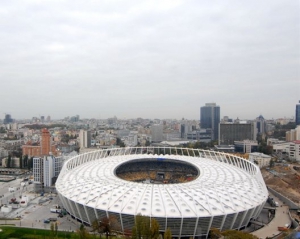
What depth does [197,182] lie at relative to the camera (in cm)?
3494

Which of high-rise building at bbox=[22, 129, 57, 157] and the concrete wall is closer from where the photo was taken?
the concrete wall

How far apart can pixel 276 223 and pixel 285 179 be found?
88.0ft

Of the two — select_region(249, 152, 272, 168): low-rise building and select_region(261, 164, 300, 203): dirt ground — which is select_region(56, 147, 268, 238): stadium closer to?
select_region(261, 164, 300, 203): dirt ground

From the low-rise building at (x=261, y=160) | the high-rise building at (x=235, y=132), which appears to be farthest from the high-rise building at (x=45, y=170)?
the high-rise building at (x=235, y=132)

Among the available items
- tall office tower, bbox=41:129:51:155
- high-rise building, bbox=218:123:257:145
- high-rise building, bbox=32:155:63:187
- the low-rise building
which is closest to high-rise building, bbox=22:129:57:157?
tall office tower, bbox=41:129:51:155

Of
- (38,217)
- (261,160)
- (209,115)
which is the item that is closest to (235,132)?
(261,160)

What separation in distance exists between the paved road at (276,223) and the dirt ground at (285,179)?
4819 mm

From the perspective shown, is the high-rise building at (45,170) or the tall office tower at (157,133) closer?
the high-rise building at (45,170)

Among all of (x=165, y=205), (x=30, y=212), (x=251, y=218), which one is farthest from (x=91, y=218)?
(x=251, y=218)

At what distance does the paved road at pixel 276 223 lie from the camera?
30031mm

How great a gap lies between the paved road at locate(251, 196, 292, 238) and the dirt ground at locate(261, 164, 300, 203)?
4.82 metres

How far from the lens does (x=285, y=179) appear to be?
187 feet

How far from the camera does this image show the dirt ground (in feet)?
154

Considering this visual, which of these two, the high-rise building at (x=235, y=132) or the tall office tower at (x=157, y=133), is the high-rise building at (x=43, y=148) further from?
the tall office tower at (x=157, y=133)
